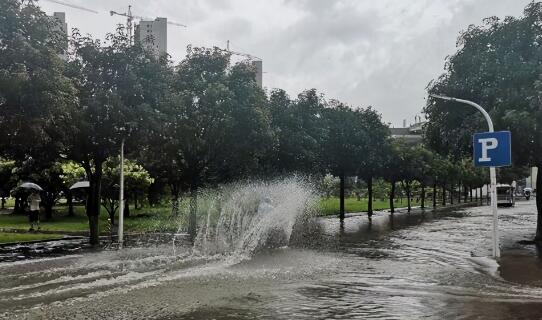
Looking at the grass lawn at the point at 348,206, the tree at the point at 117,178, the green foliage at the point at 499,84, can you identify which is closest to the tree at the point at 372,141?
the grass lawn at the point at 348,206

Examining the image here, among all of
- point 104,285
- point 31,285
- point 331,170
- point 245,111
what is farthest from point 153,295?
point 331,170

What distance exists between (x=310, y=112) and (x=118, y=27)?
627 inches

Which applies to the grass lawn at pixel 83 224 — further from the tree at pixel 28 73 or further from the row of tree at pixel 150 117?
the tree at pixel 28 73

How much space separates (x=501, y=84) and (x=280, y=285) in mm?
11738

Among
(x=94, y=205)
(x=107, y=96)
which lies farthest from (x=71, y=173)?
(x=107, y=96)

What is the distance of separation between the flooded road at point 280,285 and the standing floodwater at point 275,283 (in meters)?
0.02

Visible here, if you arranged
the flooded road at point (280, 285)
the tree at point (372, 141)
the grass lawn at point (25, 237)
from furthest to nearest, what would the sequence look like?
the tree at point (372, 141) < the grass lawn at point (25, 237) < the flooded road at point (280, 285)

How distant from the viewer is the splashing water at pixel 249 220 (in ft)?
63.5

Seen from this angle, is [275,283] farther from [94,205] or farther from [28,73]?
[94,205]

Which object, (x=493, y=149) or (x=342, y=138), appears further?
(x=342, y=138)

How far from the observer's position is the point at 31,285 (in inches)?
460

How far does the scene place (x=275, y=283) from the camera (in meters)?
12.1

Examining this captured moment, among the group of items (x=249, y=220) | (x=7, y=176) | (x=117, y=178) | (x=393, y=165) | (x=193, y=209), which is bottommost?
(x=249, y=220)

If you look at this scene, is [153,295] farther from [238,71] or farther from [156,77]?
[238,71]
